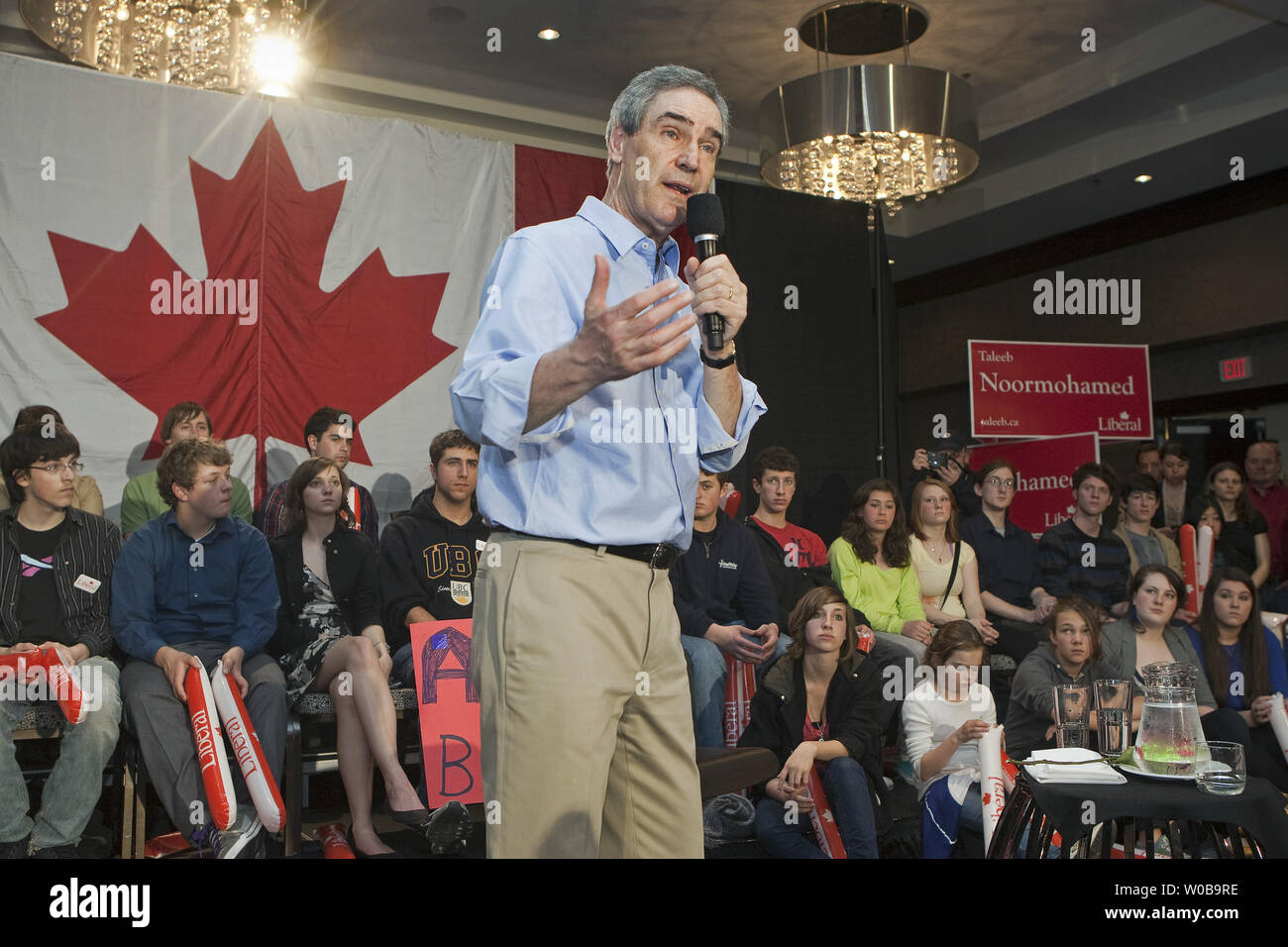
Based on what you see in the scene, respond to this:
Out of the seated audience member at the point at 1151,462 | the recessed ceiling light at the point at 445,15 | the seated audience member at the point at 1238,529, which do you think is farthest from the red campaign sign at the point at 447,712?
the seated audience member at the point at 1151,462

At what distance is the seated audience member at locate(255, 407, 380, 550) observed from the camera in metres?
4.38

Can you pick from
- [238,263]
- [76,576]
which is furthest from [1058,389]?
[76,576]

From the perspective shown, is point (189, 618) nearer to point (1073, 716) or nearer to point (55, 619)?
point (55, 619)

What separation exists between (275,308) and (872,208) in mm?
3735

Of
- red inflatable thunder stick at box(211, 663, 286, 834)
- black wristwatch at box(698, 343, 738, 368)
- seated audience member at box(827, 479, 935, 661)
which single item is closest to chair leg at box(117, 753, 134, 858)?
red inflatable thunder stick at box(211, 663, 286, 834)

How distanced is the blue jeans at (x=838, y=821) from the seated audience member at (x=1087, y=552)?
215 cm

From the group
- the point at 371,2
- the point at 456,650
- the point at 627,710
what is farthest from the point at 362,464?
the point at 627,710

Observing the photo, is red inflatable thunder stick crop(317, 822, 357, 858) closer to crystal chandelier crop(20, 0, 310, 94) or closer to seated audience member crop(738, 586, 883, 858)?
seated audience member crop(738, 586, 883, 858)

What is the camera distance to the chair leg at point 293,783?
333cm

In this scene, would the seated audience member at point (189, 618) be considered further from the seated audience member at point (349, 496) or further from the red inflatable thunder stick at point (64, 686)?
the seated audience member at point (349, 496)

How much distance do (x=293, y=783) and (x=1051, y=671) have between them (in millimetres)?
2529

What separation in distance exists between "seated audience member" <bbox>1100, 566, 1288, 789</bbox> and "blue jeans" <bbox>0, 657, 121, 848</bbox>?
348 centimetres

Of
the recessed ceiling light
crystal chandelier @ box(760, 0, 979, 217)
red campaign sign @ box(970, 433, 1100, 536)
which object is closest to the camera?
crystal chandelier @ box(760, 0, 979, 217)
